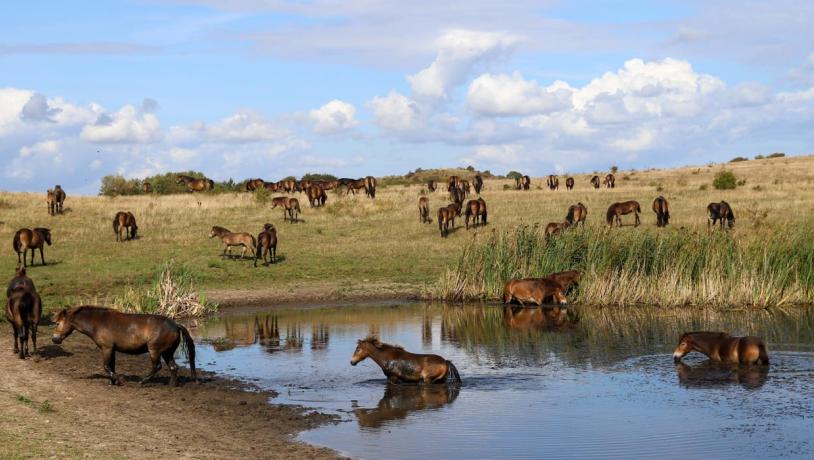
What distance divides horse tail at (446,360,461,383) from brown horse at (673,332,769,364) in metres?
3.71

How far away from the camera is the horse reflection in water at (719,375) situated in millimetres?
13164

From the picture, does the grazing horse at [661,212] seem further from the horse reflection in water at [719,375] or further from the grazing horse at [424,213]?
the horse reflection in water at [719,375]

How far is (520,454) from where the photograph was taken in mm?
9781

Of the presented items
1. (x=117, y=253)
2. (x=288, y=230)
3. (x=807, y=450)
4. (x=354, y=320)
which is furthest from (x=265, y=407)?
(x=288, y=230)

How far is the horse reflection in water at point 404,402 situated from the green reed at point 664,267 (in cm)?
1018

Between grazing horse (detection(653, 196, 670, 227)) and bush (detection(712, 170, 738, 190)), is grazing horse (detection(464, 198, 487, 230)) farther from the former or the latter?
bush (detection(712, 170, 738, 190))

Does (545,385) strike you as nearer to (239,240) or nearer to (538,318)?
(538,318)

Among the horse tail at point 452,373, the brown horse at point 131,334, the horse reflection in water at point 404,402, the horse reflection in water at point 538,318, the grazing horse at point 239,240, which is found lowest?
the horse reflection in water at point 404,402

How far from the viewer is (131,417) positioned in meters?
10.9

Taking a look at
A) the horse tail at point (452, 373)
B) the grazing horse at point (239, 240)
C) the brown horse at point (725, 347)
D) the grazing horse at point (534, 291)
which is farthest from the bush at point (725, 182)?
the horse tail at point (452, 373)

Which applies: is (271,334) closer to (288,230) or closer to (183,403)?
(183,403)

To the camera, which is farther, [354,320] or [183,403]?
[354,320]

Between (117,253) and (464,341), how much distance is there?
52.2 feet

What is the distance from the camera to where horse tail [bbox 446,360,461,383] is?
1326cm
